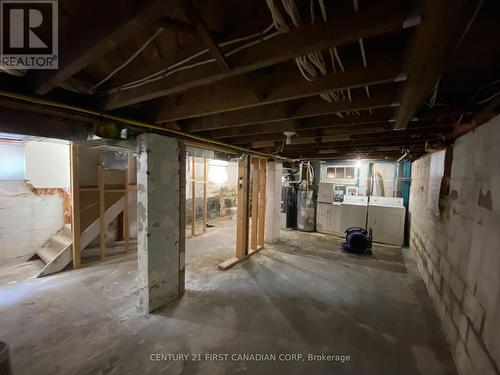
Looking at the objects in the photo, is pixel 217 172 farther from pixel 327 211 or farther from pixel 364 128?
pixel 364 128

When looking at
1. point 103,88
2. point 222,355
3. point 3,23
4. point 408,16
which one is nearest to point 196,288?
point 222,355

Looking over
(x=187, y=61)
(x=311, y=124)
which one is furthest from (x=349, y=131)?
(x=187, y=61)

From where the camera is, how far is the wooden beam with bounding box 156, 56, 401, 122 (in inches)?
40.1

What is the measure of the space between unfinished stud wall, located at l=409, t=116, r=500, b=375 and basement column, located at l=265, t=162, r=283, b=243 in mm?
2942

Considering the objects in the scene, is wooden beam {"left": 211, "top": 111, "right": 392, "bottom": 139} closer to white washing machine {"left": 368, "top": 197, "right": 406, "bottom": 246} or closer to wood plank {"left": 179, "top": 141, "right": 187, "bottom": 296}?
wood plank {"left": 179, "top": 141, "right": 187, "bottom": 296}

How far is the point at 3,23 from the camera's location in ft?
3.10

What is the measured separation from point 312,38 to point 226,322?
2.42 metres

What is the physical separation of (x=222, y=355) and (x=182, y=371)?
12.8 inches

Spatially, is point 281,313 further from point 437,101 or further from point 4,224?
point 4,224

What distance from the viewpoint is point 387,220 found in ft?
16.1

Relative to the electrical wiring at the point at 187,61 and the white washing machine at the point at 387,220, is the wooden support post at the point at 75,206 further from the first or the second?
the white washing machine at the point at 387,220

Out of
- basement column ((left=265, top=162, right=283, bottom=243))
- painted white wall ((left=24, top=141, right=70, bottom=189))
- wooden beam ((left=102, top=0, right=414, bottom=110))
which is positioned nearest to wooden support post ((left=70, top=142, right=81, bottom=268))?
painted white wall ((left=24, top=141, right=70, bottom=189))

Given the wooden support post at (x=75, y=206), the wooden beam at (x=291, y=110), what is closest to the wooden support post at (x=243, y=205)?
the wooden beam at (x=291, y=110)

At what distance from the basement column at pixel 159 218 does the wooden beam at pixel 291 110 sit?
426 mm
